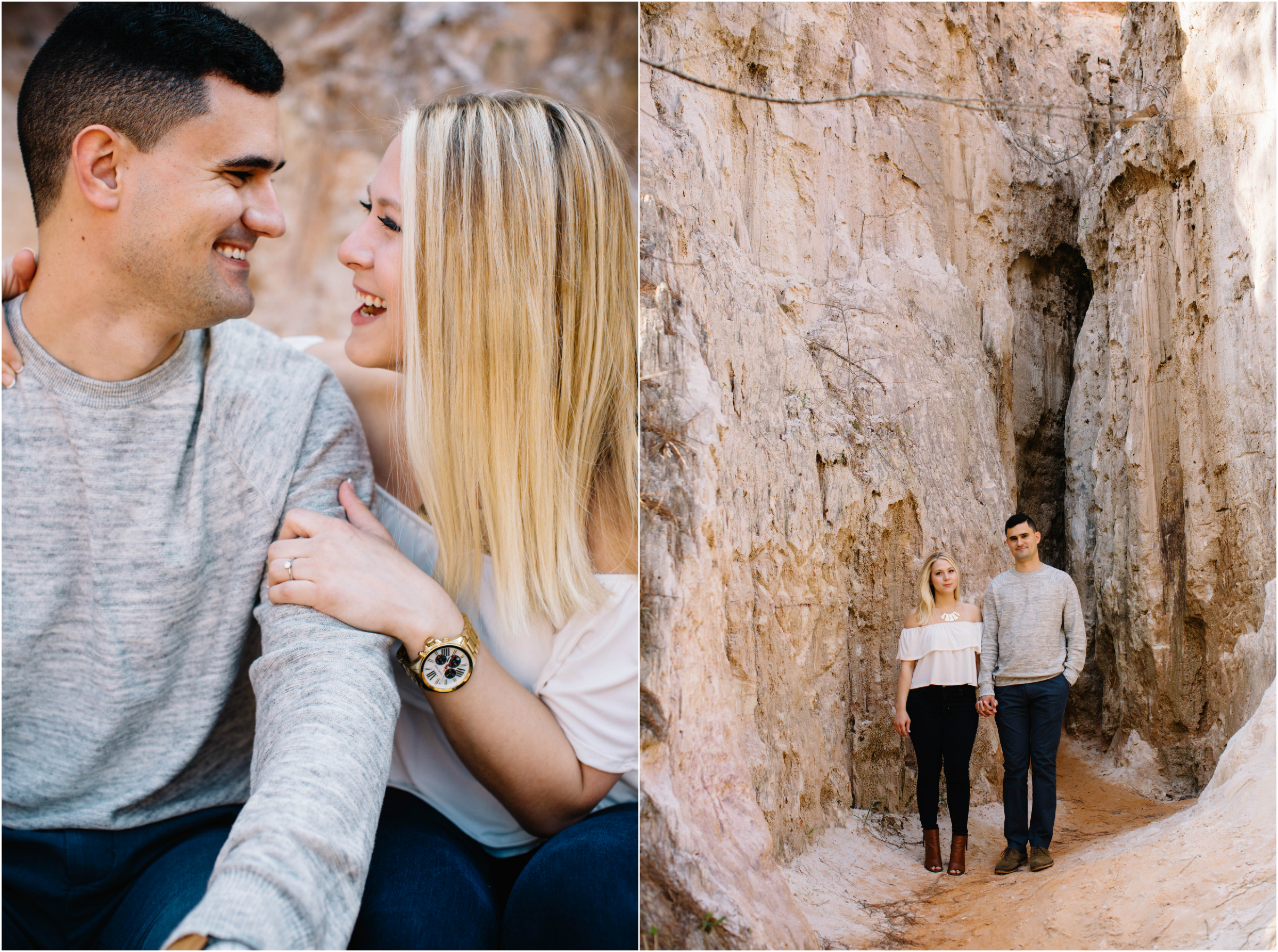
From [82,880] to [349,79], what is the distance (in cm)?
380

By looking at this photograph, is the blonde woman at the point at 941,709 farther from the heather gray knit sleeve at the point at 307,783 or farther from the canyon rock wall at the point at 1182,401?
the heather gray knit sleeve at the point at 307,783

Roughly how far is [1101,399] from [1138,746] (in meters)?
2.02

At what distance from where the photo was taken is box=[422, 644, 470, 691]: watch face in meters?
1.63

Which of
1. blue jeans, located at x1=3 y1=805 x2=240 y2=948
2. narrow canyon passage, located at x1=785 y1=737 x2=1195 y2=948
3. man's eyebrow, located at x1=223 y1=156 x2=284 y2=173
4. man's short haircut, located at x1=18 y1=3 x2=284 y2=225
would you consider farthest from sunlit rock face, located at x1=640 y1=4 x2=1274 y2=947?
man's short haircut, located at x1=18 y1=3 x2=284 y2=225

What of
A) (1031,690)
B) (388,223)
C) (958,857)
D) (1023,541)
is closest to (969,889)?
(958,857)

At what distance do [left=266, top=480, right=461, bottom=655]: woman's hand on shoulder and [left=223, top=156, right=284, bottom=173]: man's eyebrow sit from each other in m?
0.72

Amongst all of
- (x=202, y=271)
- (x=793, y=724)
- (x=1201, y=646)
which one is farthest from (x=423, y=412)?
(x=1201, y=646)

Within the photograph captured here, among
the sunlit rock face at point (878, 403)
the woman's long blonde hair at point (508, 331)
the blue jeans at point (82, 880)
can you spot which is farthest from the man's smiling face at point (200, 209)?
the sunlit rock face at point (878, 403)

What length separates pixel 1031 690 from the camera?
3.14 meters

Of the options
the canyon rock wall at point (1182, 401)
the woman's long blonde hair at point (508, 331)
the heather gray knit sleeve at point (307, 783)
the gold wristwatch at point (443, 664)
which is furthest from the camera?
the canyon rock wall at point (1182, 401)

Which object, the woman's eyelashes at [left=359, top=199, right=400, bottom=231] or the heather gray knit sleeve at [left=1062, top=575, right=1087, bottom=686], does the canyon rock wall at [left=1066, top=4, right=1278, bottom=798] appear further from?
the woman's eyelashes at [left=359, top=199, right=400, bottom=231]

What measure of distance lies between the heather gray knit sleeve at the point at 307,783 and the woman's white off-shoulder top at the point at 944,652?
90.3 inches

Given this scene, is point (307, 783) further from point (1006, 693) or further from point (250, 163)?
point (1006, 693)

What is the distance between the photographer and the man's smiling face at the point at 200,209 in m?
1.63
